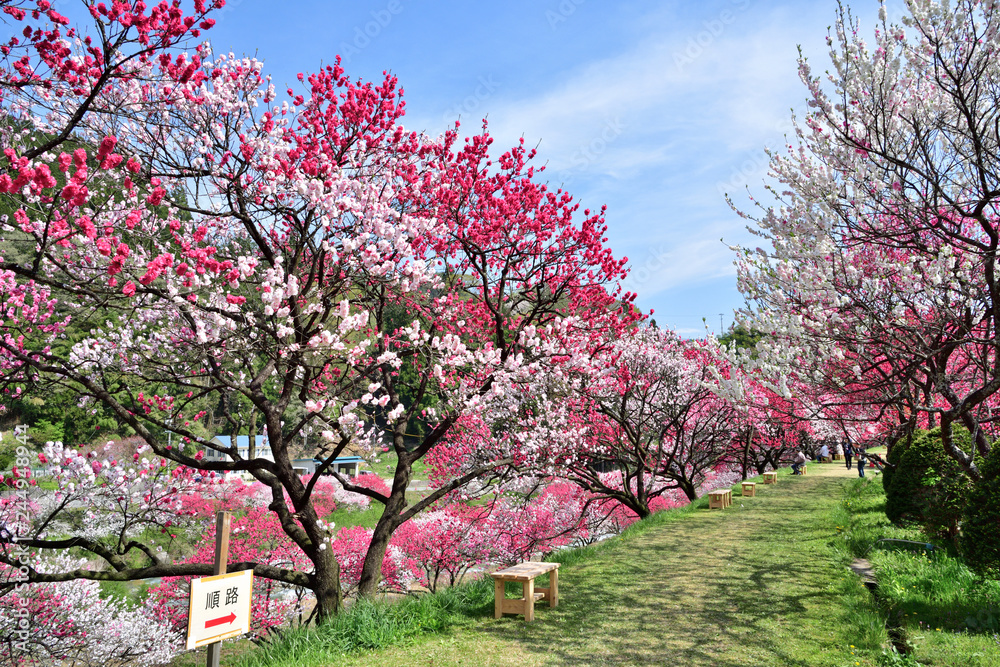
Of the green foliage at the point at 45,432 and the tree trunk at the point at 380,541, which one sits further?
the green foliage at the point at 45,432

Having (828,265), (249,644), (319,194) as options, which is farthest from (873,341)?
(249,644)

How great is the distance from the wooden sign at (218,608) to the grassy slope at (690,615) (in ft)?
5.01

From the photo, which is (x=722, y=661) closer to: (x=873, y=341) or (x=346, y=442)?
(x=873, y=341)

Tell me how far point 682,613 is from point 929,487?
5437 mm

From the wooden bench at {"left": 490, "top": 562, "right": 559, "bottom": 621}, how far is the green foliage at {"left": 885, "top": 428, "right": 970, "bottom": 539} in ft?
18.4

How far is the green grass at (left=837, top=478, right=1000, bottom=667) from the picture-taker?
5.43 meters

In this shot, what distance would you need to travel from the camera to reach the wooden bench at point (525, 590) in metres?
6.92

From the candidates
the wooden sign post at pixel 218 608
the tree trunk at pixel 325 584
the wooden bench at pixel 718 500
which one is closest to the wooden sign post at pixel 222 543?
the wooden sign post at pixel 218 608

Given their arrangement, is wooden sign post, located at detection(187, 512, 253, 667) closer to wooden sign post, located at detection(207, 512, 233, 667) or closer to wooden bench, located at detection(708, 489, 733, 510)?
wooden sign post, located at detection(207, 512, 233, 667)

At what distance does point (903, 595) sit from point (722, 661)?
10.4 feet

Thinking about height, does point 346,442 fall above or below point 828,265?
below

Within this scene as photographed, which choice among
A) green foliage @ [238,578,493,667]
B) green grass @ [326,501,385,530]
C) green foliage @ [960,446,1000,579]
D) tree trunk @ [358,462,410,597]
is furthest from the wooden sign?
green grass @ [326,501,385,530]

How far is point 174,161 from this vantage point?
7.45 meters

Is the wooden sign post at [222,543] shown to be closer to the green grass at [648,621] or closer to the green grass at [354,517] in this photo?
the green grass at [648,621]
